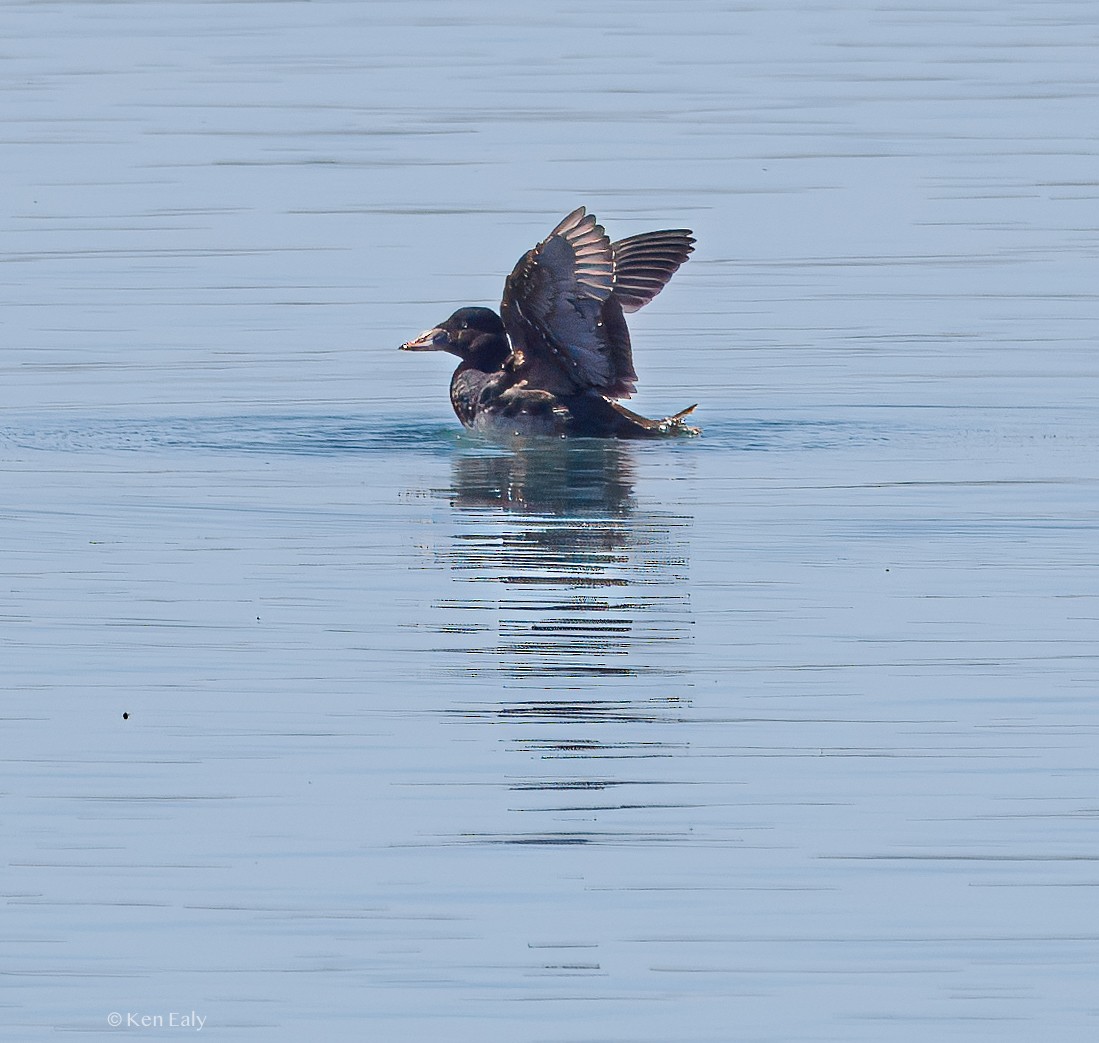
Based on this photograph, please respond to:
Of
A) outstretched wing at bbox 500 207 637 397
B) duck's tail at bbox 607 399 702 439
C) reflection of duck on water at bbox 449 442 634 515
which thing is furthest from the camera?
duck's tail at bbox 607 399 702 439

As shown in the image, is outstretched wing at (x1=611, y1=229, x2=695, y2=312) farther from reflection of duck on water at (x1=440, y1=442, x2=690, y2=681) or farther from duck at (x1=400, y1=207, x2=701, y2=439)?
reflection of duck on water at (x1=440, y1=442, x2=690, y2=681)

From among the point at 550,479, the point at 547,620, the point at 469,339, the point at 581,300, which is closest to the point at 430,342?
the point at 469,339

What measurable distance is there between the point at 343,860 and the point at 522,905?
0.54m

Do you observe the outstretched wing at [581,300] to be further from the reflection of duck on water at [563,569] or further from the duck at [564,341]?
the reflection of duck on water at [563,569]

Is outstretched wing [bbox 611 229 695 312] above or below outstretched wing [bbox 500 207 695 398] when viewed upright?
above

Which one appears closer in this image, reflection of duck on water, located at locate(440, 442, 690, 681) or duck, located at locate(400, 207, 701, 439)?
reflection of duck on water, located at locate(440, 442, 690, 681)

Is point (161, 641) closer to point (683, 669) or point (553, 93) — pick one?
point (683, 669)

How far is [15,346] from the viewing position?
1508 centimetres

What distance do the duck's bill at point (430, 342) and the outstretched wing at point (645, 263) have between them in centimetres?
93


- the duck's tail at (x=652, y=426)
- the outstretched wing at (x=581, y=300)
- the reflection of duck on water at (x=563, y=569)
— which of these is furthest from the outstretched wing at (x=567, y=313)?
the reflection of duck on water at (x=563, y=569)

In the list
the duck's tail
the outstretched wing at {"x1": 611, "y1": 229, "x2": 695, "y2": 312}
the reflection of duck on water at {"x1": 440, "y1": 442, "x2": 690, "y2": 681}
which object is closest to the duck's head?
the outstretched wing at {"x1": 611, "y1": 229, "x2": 695, "y2": 312}

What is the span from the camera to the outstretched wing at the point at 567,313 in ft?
40.3

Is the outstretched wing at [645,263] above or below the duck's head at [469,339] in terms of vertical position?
above

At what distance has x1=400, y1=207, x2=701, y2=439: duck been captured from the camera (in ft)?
40.7
